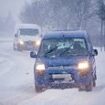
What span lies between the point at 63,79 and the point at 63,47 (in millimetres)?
1278

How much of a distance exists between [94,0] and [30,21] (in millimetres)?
19095

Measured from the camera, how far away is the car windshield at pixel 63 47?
14633mm

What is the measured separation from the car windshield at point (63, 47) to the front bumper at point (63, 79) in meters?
0.66

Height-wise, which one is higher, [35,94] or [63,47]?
[63,47]

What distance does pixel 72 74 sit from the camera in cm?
1391

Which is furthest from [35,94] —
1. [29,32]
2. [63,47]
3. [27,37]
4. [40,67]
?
[29,32]

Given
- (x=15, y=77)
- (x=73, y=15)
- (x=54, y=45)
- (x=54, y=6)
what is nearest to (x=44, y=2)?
(x=54, y=6)

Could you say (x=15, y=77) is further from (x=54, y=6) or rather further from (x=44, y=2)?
(x=44, y=2)

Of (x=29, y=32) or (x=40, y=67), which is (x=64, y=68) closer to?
(x=40, y=67)

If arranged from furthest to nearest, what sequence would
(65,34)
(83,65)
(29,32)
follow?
1. (29,32)
2. (65,34)
3. (83,65)

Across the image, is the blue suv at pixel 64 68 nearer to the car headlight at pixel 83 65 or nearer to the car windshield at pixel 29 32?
the car headlight at pixel 83 65

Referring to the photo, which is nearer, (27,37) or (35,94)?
(35,94)

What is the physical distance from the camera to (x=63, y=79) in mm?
13969

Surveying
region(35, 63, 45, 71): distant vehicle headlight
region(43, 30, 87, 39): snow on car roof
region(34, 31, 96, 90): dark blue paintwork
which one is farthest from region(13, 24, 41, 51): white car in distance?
region(35, 63, 45, 71): distant vehicle headlight
